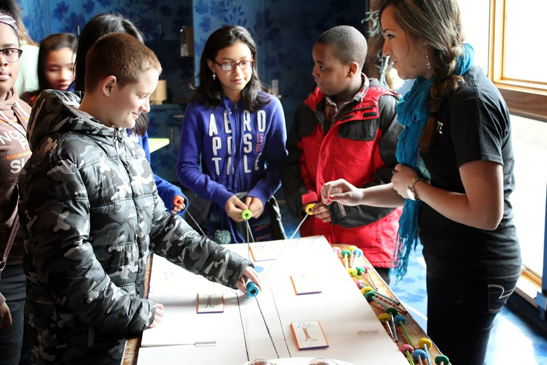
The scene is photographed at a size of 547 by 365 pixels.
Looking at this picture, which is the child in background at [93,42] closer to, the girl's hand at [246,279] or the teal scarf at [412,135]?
the girl's hand at [246,279]

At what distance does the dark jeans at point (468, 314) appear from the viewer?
1.41m

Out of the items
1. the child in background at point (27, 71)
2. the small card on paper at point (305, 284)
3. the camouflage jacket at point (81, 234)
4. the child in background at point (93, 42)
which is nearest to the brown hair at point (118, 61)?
the camouflage jacket at point (81, 234)

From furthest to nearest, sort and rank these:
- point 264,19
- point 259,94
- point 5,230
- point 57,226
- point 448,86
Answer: point 264,19 → point 259,94 → point 5,230 → point 448,86 → point 57,226

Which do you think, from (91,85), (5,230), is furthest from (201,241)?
(5,230)

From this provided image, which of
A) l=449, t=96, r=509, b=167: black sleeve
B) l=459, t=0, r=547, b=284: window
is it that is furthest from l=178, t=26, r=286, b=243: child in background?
l=459, t=0, r=547, b=284: window

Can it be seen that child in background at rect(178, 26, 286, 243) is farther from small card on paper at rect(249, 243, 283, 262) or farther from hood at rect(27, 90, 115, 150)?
hood at rect(27, 90, 115, 150)

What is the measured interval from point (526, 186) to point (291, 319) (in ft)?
8.79

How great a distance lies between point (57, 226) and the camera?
1.22m

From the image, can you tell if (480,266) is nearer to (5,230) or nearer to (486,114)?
(486,114)

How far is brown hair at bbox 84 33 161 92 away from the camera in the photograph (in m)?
1.36

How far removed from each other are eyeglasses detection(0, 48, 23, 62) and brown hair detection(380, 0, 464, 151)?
1.28 metres

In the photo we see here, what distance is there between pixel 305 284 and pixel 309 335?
0.30m

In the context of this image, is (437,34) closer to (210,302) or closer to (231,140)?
(210,302)

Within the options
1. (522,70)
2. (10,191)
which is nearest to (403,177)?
(10,191)
